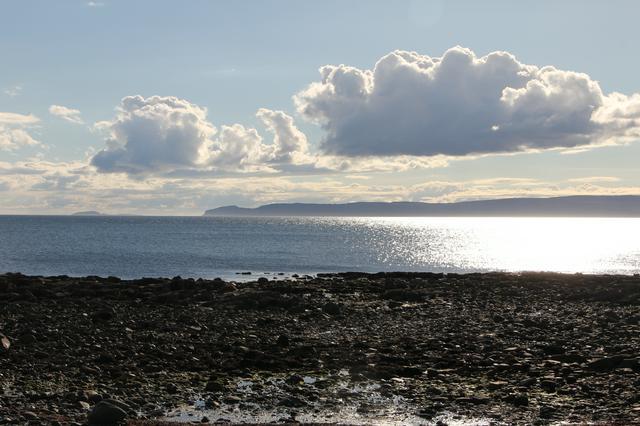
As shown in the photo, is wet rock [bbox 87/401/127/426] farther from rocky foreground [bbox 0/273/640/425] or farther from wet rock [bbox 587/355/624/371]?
wet rock [bbox 587/355/624/371]

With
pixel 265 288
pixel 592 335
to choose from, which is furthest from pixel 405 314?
pixel 265 288

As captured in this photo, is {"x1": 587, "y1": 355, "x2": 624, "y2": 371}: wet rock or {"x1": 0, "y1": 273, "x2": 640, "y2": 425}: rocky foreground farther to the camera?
{"x1": 587, "y1": 355, "x2": 624, "y2": 371}: wet rock

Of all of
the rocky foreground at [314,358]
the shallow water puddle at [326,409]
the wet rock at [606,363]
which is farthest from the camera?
the wet rock at [606,363]

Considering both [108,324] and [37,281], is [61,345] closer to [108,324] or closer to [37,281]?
[108,324]

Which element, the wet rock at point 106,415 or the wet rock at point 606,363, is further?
the wet rock at point 606,363

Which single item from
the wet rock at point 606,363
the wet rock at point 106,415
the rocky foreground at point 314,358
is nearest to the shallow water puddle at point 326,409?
the rocky foreground at point 314,358

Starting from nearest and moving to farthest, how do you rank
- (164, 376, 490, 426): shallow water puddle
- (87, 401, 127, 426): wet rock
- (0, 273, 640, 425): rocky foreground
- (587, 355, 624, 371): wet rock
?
(87, 401, 127, 426): wet rock → (164, 376, 490, 426): shallow water puddle → (0, 273, 640, 425): rocky foreground → (587, 355, 624, 371): wet rock

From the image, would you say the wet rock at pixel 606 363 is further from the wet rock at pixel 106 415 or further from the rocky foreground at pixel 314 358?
the wet rock at pixel 106 415

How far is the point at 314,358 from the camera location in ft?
72.9

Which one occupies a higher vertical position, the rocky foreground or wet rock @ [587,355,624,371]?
wet rock @ [587,355,624,371]

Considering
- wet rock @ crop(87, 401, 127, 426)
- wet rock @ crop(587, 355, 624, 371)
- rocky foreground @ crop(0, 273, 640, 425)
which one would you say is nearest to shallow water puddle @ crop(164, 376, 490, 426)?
rocky foreground @ crop(0, 273, 640, 425)

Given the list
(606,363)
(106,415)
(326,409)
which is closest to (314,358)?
(326,409)

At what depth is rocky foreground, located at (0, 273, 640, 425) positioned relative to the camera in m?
16.5

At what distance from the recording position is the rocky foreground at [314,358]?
1652 cm
